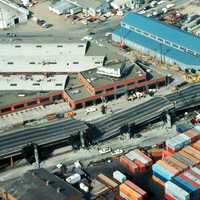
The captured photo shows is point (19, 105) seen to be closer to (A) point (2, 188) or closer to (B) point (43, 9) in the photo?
(A) point (2, 188)

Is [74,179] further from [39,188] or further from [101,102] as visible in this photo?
[101,102]

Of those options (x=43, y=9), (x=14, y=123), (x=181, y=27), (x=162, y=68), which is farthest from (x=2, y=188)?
(x=43, y=9)

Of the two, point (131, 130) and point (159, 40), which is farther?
point (159, 40)

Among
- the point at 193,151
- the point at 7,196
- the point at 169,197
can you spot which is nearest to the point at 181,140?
the point at 193,151

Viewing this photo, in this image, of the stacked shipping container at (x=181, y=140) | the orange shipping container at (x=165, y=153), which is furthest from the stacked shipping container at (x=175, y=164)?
the orange shipping container at (x=165, y=153)

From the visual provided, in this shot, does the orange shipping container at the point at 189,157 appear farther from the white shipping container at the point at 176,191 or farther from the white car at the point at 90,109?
the white car at the point at 90,109

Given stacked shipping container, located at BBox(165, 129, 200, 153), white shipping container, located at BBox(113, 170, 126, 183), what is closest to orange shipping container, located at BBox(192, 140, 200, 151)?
stacked shipping container, located at BBox(165, 129, 200, 153)
